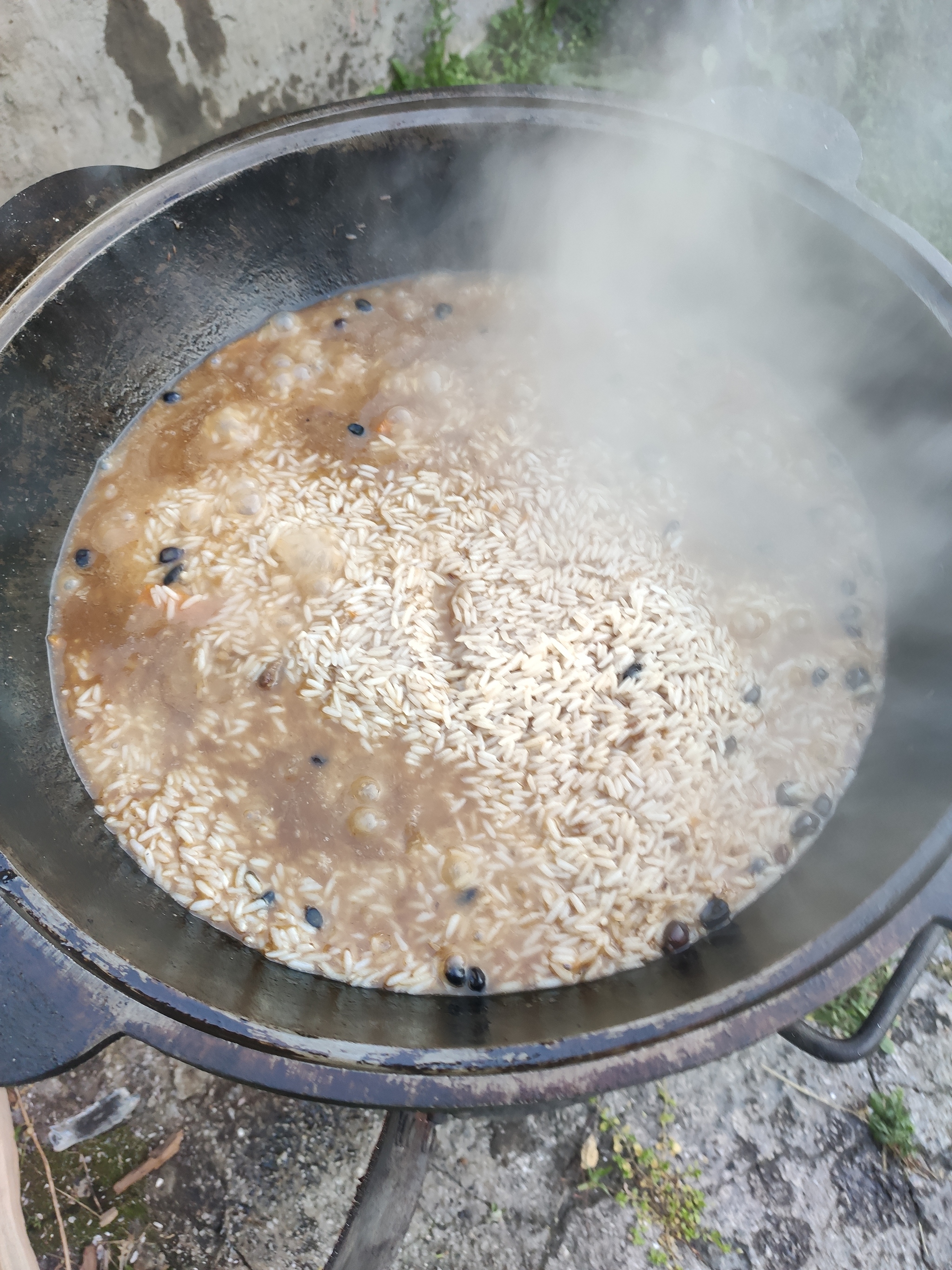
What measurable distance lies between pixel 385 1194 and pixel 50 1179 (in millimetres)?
1757

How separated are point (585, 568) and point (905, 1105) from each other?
9.92 feet

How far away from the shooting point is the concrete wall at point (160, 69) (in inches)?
145

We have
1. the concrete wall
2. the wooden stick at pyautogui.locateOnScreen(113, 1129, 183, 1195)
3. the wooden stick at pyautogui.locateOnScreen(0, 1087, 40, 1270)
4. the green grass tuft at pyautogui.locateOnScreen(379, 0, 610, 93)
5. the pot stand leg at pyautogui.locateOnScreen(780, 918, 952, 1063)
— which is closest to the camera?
the pot stand leg at pyautogui.locateOnScreen(780, 918, 952, 1063)

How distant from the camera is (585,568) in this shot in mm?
3434

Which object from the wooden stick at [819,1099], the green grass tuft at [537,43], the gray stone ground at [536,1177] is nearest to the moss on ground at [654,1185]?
the gray stone ground at [536,1177]

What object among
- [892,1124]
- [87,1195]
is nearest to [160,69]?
[87,1195]

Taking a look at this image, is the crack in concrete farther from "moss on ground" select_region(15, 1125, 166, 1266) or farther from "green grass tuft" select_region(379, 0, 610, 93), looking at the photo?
"green grass tuft" select_region(379, 0, 610, 93)

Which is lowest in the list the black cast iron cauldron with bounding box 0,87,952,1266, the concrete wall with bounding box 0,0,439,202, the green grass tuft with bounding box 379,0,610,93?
the black cast iron cauldron with bounding box 0,87,952,1266

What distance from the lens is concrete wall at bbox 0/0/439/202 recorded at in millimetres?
3672

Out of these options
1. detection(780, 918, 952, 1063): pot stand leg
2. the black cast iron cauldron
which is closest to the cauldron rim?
the black cast iron cauldron

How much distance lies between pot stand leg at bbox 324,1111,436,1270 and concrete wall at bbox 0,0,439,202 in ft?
15.6

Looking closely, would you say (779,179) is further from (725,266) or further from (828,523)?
(828,523)

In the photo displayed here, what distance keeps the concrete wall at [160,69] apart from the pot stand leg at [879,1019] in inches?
204

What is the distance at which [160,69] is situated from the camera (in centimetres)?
427
